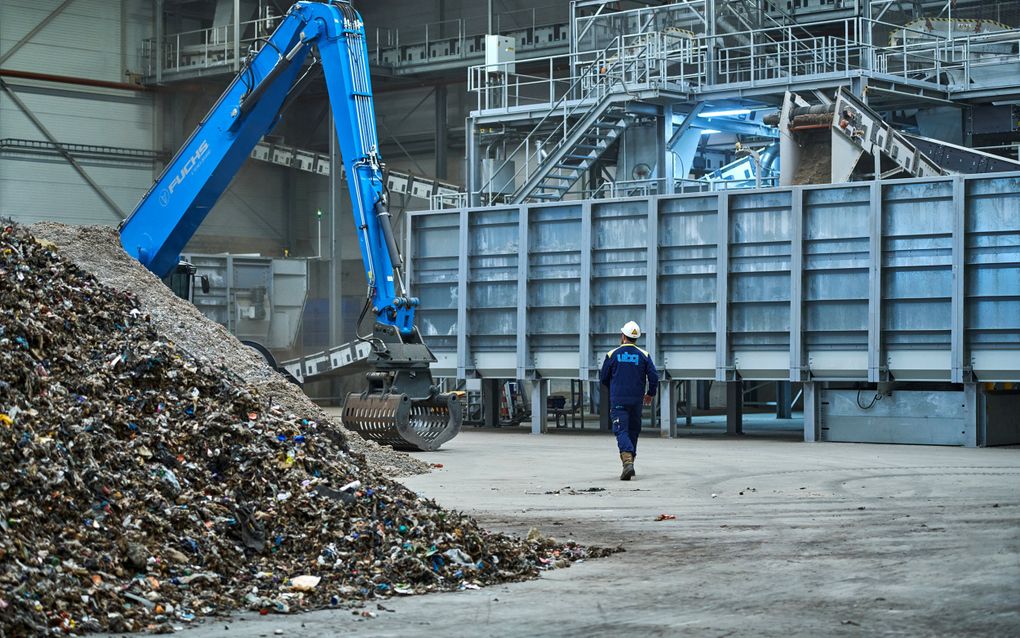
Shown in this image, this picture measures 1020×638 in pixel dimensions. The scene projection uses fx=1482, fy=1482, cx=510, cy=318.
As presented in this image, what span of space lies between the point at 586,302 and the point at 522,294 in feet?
4.46

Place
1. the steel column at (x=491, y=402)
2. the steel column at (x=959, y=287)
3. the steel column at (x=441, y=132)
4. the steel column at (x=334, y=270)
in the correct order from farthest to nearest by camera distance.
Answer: the steel column at (x=441, y=132) < the steel column at (x=334, y=270) < the steel column at (x=491, y=402) < the steel column at (x=959, y=287)

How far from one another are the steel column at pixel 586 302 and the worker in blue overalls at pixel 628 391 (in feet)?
29.3

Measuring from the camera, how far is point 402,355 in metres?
19.6

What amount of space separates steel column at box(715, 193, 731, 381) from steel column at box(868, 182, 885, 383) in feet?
7.91

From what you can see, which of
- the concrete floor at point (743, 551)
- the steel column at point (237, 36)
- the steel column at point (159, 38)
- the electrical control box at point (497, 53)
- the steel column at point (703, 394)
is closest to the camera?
the concrete floor at point (743, 551)

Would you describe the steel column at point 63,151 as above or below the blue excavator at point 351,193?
above

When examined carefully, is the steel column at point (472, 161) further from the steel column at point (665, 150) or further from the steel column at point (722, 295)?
the steel column at point (722, 295)

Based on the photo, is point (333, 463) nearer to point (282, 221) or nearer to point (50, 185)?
point (50, 185)

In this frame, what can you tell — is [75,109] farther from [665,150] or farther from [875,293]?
[875,293]

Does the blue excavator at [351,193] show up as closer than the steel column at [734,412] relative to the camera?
Yes

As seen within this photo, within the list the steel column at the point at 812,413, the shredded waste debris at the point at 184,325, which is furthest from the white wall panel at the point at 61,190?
the steel column at the point at 812,413

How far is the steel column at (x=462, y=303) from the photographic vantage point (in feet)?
87.8

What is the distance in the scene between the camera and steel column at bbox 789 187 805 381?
22.9 m

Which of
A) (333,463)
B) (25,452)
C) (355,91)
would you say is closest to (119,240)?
(355,91)
